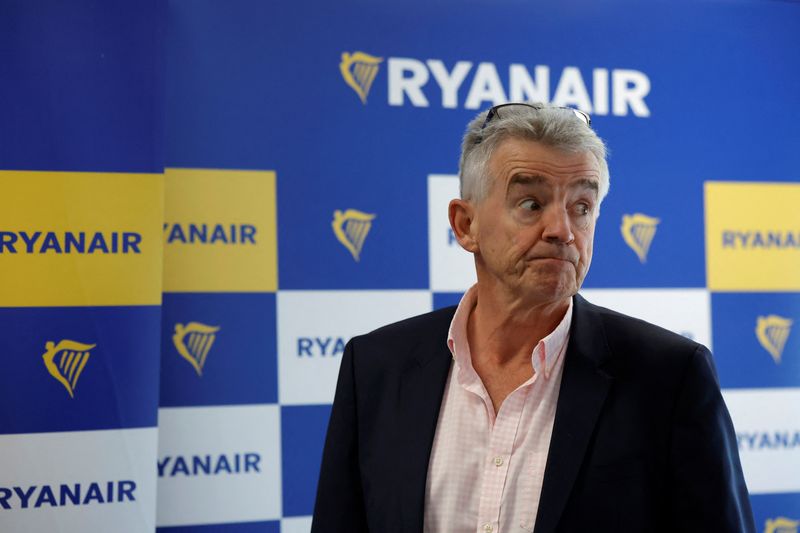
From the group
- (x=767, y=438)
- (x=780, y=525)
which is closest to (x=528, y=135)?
(x=767, y=438)

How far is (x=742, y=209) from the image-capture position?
3305 mm

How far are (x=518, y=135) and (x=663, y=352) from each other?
1.46 ft

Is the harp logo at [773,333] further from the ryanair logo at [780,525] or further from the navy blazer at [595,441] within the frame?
the navy blazer at [595,441]

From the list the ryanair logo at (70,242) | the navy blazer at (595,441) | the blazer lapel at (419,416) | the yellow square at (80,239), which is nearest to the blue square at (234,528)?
the yellow square at (80,239)

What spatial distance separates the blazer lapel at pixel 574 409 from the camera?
4.25ft

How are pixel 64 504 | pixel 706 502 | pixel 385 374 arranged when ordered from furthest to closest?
pixel 64 504 < pixel 385 374 < pixel 706 502

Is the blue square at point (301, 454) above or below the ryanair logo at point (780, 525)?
above

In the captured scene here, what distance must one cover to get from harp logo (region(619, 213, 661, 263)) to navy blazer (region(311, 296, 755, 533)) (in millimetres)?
1727

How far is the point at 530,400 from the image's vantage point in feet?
4.69

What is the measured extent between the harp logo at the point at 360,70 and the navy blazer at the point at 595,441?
163cm

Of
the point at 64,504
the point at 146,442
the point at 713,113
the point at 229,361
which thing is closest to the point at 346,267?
the point at 229,361

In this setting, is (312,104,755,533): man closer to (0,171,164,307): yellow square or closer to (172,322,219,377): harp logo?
(0,171,164,307): yellow square

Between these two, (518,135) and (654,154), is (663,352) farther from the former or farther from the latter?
(654,154)

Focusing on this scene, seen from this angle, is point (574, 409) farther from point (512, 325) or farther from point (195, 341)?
point (195, 341)
